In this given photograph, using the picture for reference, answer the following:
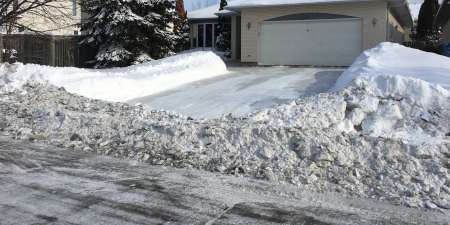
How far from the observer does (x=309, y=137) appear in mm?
6078

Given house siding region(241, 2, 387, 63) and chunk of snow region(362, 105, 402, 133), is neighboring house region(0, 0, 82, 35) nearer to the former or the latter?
house siding region(241, 2, 387, 63)

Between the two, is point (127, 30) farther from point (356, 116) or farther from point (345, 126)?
point (345, 126)

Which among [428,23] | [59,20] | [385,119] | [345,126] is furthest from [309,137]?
[428,23]

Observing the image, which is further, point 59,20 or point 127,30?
point 127,30

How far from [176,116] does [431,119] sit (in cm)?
510

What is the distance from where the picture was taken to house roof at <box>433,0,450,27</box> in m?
Answer: 19.0

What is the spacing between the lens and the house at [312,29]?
57.7ft

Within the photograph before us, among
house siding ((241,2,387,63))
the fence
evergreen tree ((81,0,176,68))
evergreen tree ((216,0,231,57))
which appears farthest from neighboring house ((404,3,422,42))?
the fence

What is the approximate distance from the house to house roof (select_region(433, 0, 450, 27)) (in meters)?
1.73

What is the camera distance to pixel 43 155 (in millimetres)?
6398

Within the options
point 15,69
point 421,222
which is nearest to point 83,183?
point 421,222

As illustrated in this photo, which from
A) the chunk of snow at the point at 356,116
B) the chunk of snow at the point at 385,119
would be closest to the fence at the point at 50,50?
the chunk of snow at the point at 356,116

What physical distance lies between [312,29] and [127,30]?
897cm

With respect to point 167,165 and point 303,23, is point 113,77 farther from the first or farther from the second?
point 303,23
